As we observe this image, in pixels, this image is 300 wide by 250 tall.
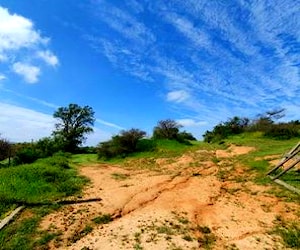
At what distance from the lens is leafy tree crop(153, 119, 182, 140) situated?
32250 millimetres

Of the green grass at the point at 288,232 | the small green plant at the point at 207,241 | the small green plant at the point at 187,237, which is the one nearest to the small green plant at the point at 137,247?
the small green plant at the point at 187,237

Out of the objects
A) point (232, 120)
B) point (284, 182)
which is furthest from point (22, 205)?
point (232, 120)

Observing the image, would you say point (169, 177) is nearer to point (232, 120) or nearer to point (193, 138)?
point (193, 138)

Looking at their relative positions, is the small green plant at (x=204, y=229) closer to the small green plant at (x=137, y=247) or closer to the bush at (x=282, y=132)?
the small green plant at (x=137, y=247)

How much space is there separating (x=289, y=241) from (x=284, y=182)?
5.90 m

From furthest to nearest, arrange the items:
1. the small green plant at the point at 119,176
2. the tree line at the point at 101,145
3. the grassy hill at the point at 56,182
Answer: the tree line at the point at 101,145, the small green plant at the point at 119,176, the grassy hill at the point at 56,182

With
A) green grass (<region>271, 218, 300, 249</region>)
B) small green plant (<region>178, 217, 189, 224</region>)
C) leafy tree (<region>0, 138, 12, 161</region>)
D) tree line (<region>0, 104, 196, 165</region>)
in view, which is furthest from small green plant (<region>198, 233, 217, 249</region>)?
leafy tree (<region>0, 138, 12, 161</region>)

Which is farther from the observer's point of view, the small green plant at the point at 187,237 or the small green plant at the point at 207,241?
the small green plant at the point at 187,237

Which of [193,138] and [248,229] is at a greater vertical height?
[193,138]

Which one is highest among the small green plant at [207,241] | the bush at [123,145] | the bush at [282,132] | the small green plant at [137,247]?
the bush at [282,132]

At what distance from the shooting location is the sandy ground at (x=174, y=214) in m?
9.35

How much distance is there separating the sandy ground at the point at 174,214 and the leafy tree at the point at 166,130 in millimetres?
14471

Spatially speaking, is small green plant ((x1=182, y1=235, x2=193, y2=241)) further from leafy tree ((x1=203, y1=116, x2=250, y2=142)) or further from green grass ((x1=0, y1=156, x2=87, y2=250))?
leafy tree ((x1=203, y1=116, x2=250, y2=142))

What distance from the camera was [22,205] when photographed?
1227cm
